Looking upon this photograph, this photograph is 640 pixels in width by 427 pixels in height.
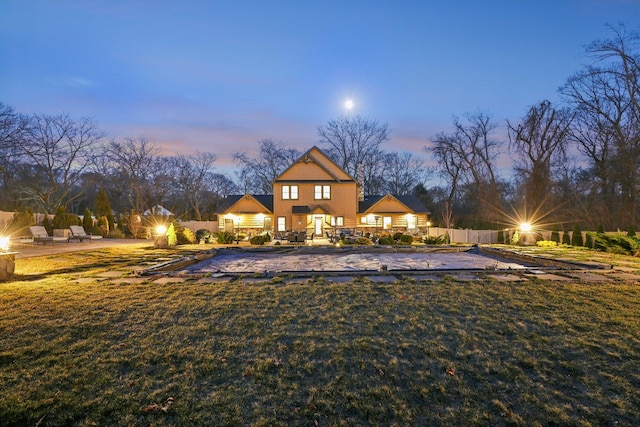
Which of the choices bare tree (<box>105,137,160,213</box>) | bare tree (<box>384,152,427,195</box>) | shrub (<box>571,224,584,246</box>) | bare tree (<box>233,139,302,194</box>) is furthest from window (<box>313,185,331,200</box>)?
bare tree (<box>105,137,160,213</box>)

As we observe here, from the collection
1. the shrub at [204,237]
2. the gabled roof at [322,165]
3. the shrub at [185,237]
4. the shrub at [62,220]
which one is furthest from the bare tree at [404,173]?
the shrub at [62,220]

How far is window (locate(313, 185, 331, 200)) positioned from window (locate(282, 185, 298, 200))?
1.69 m

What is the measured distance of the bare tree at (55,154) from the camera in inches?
1129

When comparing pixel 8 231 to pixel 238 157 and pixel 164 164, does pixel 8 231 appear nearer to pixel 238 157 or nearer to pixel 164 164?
pixel 164 164

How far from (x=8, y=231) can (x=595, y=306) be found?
26460 millimetres

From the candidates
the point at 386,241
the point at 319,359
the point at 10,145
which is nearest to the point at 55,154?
the point at 10,145

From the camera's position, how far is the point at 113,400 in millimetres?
2551

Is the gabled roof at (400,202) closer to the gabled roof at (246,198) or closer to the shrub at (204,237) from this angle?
the gabled roof at (246,198)

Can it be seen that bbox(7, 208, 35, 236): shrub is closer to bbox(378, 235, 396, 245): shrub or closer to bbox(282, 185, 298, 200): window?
bbox(282, 185, 298, 200): window

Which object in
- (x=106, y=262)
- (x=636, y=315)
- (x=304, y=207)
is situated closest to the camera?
(x=636, y=315)

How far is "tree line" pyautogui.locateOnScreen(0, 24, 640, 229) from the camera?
21125mm

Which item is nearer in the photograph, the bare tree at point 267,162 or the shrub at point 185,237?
the shrub at point 185,237

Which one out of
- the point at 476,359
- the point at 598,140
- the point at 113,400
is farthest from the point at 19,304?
the point at 598,140

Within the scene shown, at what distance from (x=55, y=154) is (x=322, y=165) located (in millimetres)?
25207
